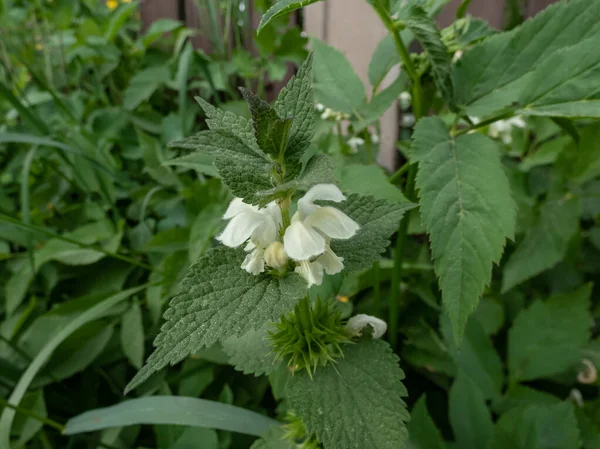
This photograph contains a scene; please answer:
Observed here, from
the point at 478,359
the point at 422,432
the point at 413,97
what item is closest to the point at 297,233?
the point at 413,97

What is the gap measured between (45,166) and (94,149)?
0.17m

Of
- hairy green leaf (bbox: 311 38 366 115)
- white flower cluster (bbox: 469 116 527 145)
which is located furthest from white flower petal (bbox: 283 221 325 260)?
white flower cluster (bbox: 469 116 527 145)

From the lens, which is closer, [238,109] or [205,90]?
[238,109]

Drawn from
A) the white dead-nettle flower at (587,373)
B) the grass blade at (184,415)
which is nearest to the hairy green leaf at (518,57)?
the grass blade at (184,415)

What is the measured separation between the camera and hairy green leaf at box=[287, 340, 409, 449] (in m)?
0.35

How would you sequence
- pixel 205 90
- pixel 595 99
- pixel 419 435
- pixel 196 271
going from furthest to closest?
1. pixel 205 90
2. pixel 419 435
3. pixel 595 99
4. pixel 196 271

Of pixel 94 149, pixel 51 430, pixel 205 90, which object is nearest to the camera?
pixel 51 430

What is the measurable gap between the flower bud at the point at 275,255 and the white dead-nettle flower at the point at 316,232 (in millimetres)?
15

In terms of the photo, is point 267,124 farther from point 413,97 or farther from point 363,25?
point 363,25

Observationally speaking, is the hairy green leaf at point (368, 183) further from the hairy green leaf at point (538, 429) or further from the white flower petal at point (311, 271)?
the hairy green leaf at point (538, 429)

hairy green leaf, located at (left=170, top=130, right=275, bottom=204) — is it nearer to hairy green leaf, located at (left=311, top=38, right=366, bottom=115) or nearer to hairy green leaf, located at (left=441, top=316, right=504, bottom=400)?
hairy green leaf, located at (left=311, top=38, right=366, bottom=115)

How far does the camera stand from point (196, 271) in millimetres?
331

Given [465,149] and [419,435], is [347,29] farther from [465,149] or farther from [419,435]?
[419,435]

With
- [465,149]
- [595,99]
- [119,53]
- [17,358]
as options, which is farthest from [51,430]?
[119,53]
